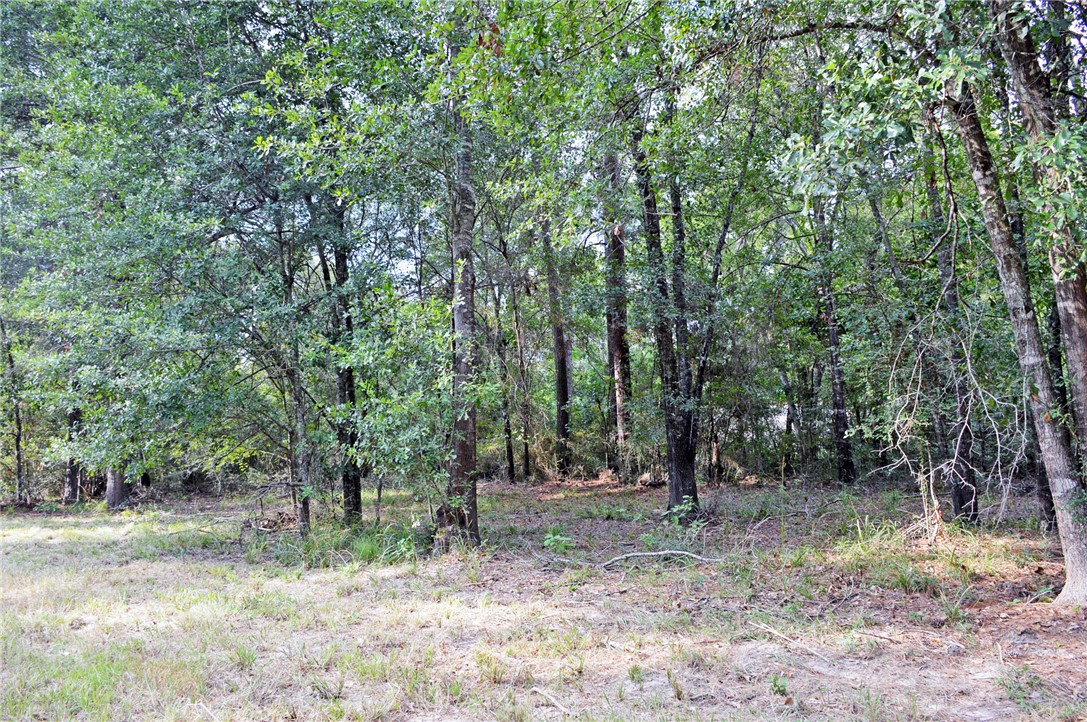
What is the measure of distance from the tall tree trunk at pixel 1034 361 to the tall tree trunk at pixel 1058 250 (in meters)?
0.18

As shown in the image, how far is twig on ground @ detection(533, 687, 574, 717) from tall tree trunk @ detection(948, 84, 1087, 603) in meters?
4.05

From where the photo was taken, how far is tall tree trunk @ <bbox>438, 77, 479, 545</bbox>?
24.3ft

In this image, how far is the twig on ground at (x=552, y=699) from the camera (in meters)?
3.36

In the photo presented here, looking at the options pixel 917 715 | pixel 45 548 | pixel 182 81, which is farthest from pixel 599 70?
pixel 45 548

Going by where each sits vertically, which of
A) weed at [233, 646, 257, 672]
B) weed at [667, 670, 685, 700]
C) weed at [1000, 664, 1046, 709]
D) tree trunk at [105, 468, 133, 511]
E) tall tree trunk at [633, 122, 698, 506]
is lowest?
weed at [1000, 664, 1046, 709]

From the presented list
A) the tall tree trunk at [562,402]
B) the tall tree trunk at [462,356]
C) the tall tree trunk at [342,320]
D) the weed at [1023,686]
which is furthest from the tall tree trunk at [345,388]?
the weed at [1023,686]

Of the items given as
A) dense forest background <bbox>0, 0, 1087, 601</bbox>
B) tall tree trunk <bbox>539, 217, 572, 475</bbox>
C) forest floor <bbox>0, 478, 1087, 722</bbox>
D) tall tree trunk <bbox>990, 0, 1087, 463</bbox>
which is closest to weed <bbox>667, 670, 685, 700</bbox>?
forest floor <bbox>0, 478, 1087, 722</bbox>

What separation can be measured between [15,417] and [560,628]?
49.0 feet

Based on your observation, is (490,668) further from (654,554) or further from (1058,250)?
(1058,250)

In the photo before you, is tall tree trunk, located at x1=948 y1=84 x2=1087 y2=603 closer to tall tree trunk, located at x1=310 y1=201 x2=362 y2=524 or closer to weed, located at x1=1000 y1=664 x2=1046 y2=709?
weed, located at x1=1000 y1=664 x2=1046 y2=709

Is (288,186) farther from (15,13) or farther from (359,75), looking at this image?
(15,13)

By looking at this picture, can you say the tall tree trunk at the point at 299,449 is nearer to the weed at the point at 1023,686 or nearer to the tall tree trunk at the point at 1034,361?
the weed at the point at 1023,686

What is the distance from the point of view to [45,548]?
891cm

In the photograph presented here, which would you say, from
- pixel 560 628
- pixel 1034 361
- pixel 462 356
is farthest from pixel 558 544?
pixel 1034 361
